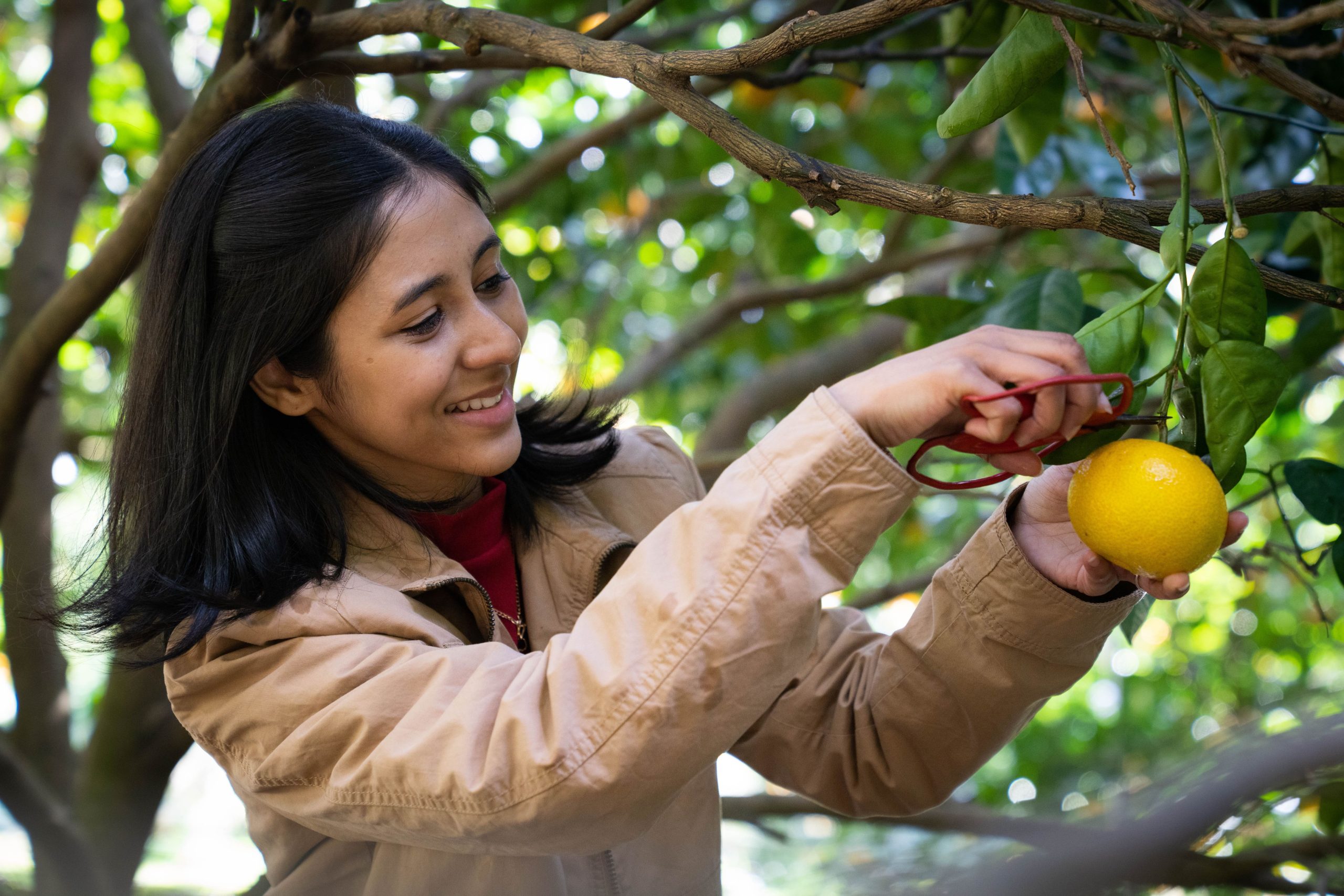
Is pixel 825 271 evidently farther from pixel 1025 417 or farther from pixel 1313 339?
pixel 1025 417

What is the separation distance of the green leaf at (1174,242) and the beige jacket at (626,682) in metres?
0.23

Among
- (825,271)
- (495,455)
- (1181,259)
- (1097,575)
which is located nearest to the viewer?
(1181,259)

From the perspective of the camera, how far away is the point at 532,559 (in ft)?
4.39

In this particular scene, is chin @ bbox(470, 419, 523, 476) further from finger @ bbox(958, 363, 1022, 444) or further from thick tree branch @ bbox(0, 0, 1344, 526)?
finger @ bbox(958, 363, 1022, 444)

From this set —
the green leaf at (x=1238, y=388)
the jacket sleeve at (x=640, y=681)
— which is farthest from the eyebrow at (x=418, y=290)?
the green leaf at (x=1238, y=388)

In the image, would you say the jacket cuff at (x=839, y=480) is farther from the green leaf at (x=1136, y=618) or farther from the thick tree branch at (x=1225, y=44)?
the green leaf at (x=1136, y=618)

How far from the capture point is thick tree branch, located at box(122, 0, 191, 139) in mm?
2129

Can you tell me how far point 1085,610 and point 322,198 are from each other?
82cm

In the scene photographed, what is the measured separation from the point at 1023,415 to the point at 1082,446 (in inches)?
3.8

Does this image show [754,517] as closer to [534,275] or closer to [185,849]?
[534,275]

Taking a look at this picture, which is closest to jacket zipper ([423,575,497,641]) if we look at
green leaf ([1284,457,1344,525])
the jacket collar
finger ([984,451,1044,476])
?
the jacket collar

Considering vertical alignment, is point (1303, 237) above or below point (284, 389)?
above

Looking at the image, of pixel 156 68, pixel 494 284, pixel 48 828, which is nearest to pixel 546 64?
pixel 494 284

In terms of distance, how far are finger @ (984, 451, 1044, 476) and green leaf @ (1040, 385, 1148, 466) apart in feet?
0.08
